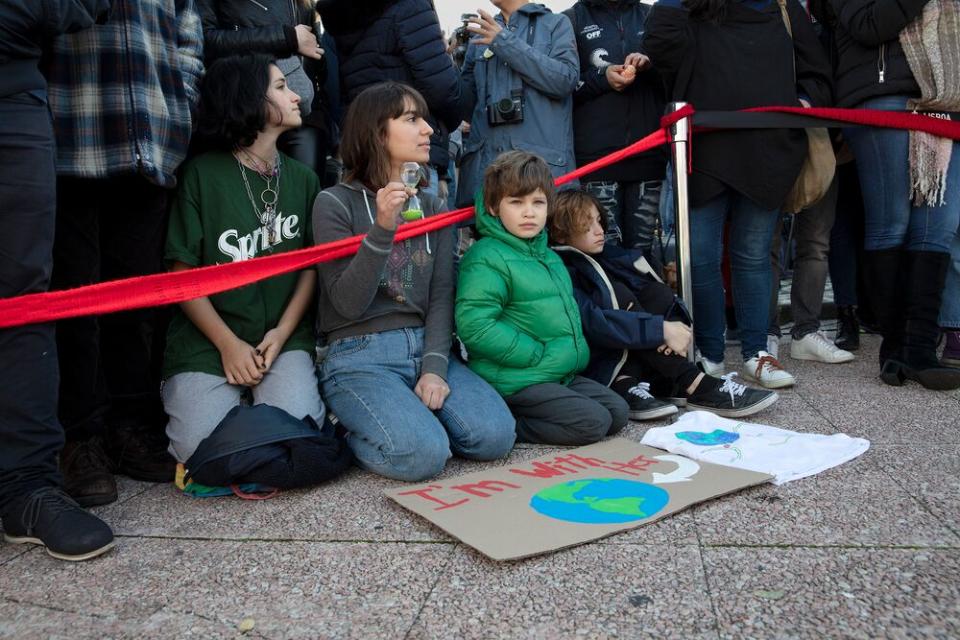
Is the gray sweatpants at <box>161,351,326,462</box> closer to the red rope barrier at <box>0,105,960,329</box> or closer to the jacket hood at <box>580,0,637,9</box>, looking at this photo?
the red rope barrier at <box>0,105,960,329</box>

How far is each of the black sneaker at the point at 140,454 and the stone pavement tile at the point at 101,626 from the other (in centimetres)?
97

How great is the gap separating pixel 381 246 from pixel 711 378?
5.06ft

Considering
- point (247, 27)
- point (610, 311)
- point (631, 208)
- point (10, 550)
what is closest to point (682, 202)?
point (631, 208)

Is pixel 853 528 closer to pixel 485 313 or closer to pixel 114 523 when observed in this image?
pixel 485 313

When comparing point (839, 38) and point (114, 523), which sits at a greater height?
point (839, 38)

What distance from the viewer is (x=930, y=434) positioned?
2.83 meters

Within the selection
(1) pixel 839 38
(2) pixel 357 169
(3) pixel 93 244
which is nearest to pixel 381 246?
(2) pixel 357 169

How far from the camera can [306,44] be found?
333cm

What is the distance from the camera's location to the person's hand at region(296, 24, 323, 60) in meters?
3.31

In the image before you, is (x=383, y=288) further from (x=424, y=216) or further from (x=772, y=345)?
(x=772, y=345)

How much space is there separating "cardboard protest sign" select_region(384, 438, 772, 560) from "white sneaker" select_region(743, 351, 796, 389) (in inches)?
49.8

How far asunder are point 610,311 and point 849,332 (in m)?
2.08

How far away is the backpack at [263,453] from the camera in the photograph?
2.37 metres

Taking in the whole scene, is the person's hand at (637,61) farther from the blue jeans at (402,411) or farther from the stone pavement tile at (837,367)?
the blue jeans at (402,411)
